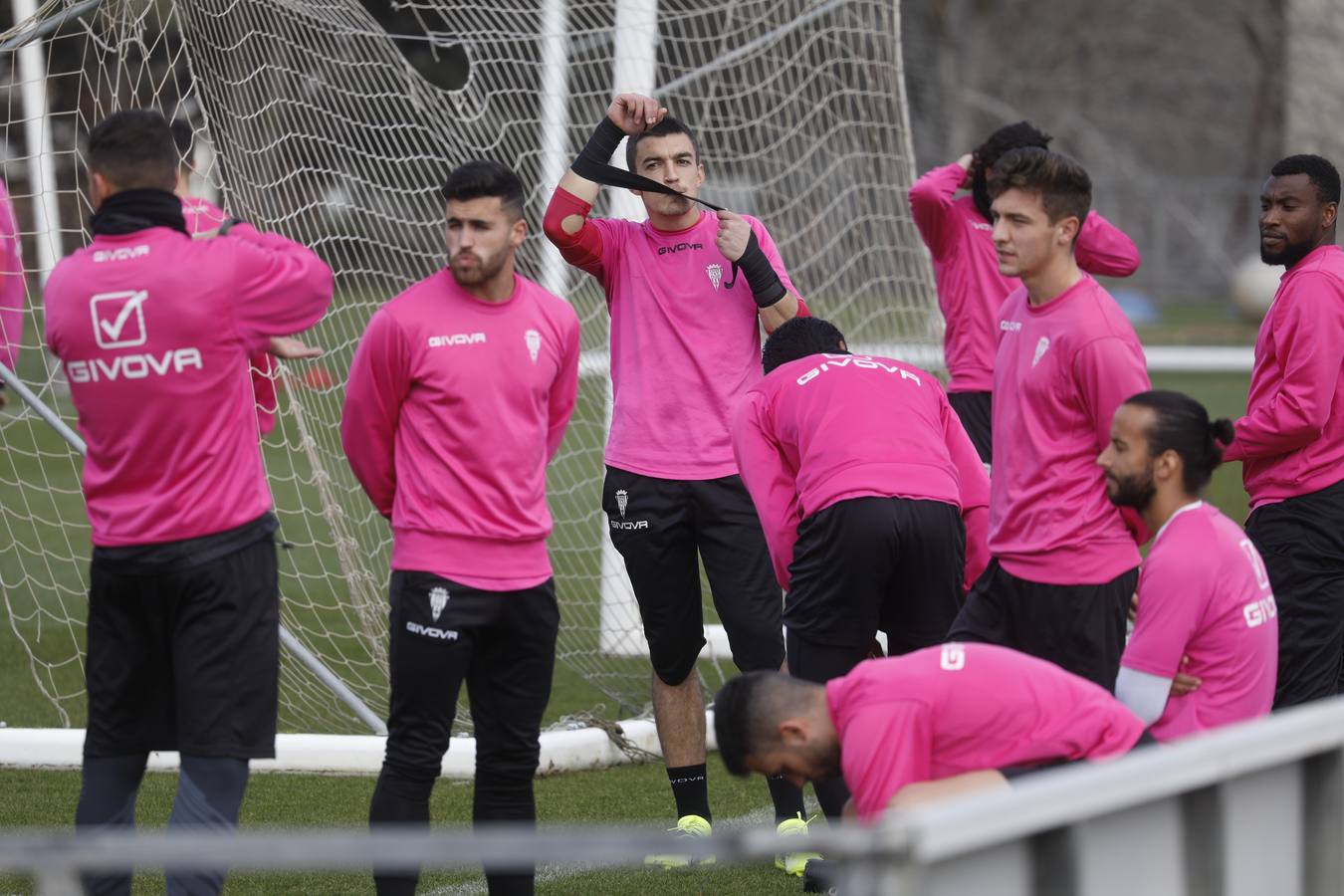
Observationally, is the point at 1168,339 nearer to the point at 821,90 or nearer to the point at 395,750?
the point at 821,90

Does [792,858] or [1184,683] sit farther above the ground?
[1184,683]

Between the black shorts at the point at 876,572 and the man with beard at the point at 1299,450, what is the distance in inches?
47.2

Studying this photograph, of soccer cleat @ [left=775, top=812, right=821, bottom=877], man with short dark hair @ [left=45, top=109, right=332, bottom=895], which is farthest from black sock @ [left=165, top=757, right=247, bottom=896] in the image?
soccer cleat @ [left=775, top=812, right=821, bottom=877]

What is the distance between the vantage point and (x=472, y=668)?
164 inches

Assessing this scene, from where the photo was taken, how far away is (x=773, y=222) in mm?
Answer: 10328

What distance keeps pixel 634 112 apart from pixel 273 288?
171 centimetres

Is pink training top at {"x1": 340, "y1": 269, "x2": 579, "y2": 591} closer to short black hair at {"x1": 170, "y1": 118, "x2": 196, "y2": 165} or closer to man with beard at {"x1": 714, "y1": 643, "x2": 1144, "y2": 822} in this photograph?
man with beard at {"x1": 714, "y1": 643, "x2": 1144, "y2": 822}

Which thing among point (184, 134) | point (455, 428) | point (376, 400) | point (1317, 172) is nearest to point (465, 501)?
point (455, 428)

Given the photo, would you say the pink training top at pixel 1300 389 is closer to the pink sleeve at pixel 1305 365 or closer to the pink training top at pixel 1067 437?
the pink sleeve at pixel 1305 365

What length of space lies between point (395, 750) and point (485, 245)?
122cm

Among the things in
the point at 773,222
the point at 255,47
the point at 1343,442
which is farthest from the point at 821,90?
the point at 1343,442

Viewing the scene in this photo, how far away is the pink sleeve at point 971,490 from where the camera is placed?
465cm

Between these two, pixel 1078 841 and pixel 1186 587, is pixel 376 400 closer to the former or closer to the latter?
pixel 1186 587

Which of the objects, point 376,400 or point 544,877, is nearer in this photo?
point 376,400
